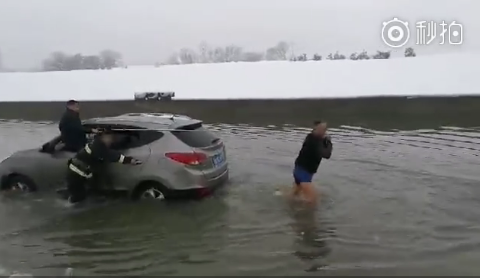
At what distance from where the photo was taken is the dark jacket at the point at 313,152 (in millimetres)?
7738

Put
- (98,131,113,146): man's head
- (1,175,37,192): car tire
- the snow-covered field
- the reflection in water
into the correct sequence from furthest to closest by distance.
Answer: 1. the snow-covered field
2. (1,175,37,192): car tire
3. (98,131,113,146): man's head
4. the reflection in water

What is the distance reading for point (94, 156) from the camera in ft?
24.1

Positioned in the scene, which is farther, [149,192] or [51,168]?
[51,168]

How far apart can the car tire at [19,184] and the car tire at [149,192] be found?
1945 millimetres

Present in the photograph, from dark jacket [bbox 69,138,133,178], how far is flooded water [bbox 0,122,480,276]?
2.43ft

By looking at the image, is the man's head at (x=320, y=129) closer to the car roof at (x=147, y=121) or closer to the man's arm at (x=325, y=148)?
the man's arm at (x=325, y=148)

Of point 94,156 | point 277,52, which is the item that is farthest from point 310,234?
point 277,52

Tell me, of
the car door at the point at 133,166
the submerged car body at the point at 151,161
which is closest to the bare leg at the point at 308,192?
the submerged car body at the point at 151,161

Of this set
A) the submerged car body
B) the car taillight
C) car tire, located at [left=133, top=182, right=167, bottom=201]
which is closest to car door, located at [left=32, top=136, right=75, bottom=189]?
the submerged car body

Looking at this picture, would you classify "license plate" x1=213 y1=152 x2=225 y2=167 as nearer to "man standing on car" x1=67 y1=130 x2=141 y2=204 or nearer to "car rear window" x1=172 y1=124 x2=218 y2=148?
"car rear window" x1=172 y1=124 x2=218 y2=148

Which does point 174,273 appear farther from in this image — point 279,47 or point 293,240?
point 279,47

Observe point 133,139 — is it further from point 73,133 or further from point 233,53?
point 233,53

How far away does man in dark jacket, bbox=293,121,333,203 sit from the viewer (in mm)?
7727

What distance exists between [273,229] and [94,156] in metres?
2.94
